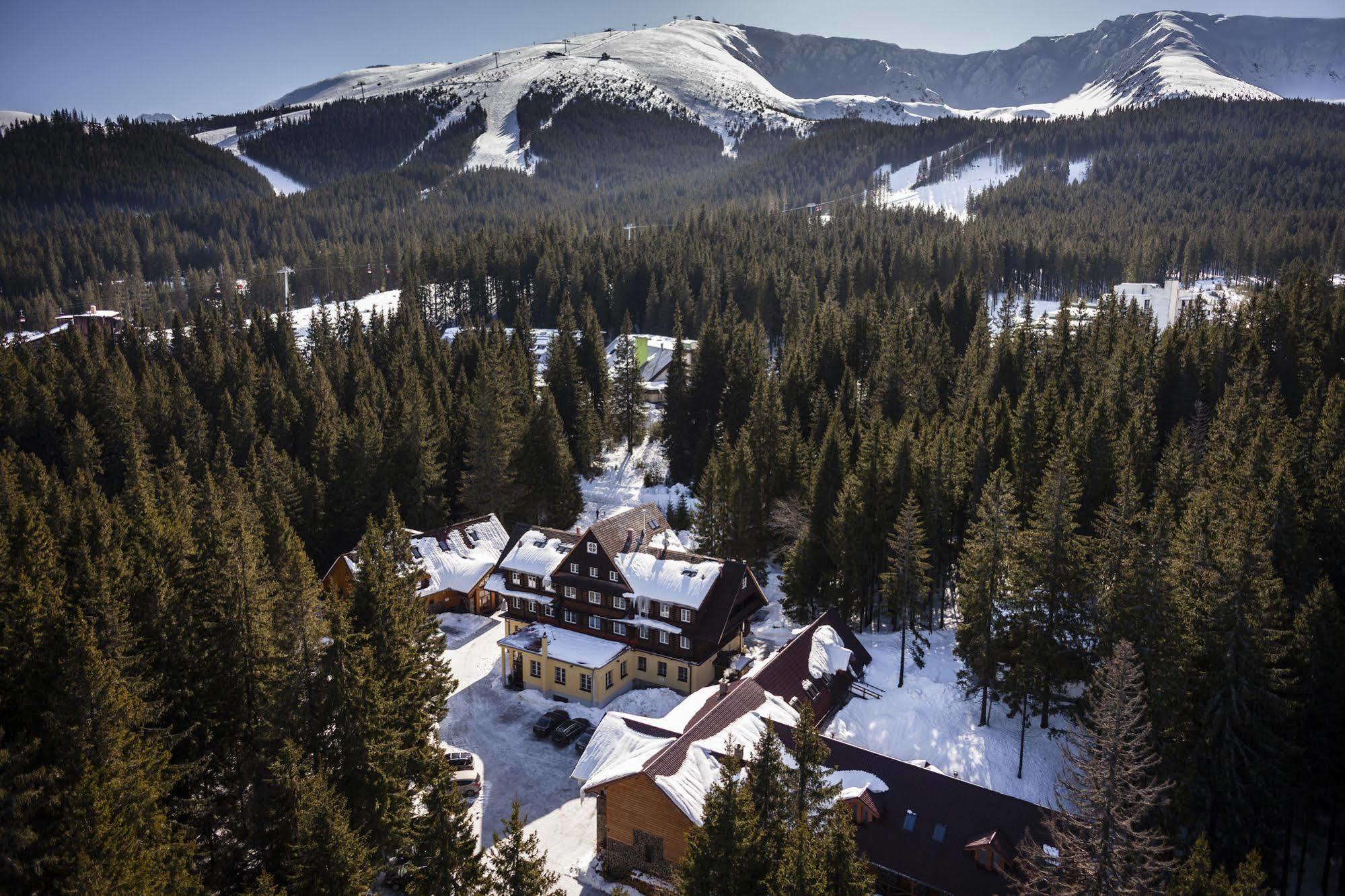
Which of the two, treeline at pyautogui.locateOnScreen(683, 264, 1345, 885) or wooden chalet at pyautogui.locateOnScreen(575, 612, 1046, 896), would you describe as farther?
wooden chalet at pyautogui.locateOnScreen(575, 612, 1046, 896)

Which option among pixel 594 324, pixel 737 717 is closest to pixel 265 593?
Answer: pixel 737 717

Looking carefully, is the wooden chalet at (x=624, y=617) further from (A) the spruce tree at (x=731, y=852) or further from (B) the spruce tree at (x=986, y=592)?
(A) the spruce tree at (x=731, y=852)

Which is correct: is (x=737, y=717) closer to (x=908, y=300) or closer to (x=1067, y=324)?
(x=1067, y=324)

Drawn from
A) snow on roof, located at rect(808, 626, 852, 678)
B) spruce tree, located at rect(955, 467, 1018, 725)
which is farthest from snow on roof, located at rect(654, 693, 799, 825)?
spruce tree, located at rect(955, 467, 1018, 725)

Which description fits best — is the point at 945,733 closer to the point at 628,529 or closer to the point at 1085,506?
the point at 1085,506

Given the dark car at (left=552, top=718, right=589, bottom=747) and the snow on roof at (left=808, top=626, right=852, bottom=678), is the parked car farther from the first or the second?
the snow on roof at (left=808, top=626, right=852, bottom=678)


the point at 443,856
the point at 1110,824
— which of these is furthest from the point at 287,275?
the point at 1110,824

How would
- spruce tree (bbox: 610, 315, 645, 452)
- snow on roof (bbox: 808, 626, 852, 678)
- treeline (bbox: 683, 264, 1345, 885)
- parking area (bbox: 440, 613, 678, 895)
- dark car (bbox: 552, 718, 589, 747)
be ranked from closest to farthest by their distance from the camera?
treeline (bbox: 683, 264, 1345, 885) → parking area (bbox: 440, 613, 678, 895) → dark car (bbox: 552, 718, 589, 747) → snow on roof (bbox: 808, 626, 852, 678) → spruce tree (bbox: 610, 315, 645, 452)
